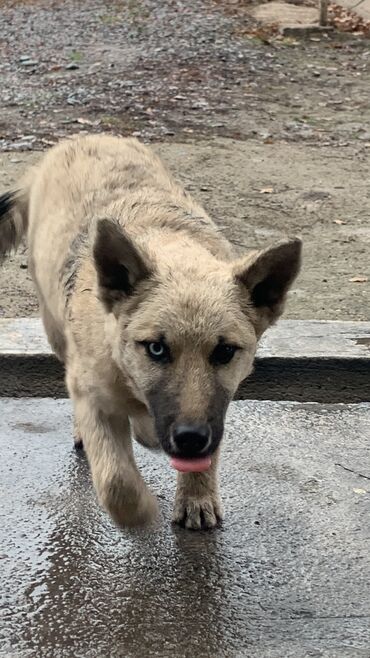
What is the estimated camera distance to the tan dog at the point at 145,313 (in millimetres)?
3775

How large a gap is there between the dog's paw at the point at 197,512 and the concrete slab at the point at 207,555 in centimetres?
5

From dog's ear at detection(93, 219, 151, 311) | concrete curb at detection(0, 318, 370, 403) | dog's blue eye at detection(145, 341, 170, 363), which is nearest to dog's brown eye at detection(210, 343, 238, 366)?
dog's blue eye at detection(145, 341, 170, 363)

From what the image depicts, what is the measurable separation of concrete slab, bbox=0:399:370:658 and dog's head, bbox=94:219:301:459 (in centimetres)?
77

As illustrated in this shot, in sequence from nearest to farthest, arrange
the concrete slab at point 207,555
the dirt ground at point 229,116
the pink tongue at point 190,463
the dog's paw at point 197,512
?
the pink tongue at point 190,463 → the concrete slab at point 207,555 → the dog's paw at point 197,512 → the dirt ground at point 229,116

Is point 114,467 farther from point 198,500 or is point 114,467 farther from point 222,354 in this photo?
point 222,354

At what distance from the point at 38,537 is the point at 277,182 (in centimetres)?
605

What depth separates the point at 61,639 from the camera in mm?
3906

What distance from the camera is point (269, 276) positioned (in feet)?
13.5

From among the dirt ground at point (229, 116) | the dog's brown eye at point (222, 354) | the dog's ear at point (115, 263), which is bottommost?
the dirt ground at point (229, 116)

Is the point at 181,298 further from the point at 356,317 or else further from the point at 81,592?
the point at 356,317

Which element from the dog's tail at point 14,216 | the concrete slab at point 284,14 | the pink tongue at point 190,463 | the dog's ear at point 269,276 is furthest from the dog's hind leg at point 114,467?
the concrete slab at point 284,14

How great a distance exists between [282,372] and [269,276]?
1.97m

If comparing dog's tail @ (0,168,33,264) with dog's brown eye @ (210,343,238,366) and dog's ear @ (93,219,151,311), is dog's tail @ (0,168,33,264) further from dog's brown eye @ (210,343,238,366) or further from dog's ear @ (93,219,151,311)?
dog's brown eye @ (210,343,238,366)

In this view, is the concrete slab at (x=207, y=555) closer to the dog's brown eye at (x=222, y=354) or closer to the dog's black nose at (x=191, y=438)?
the dog's black nose at (x=191, y=438)
